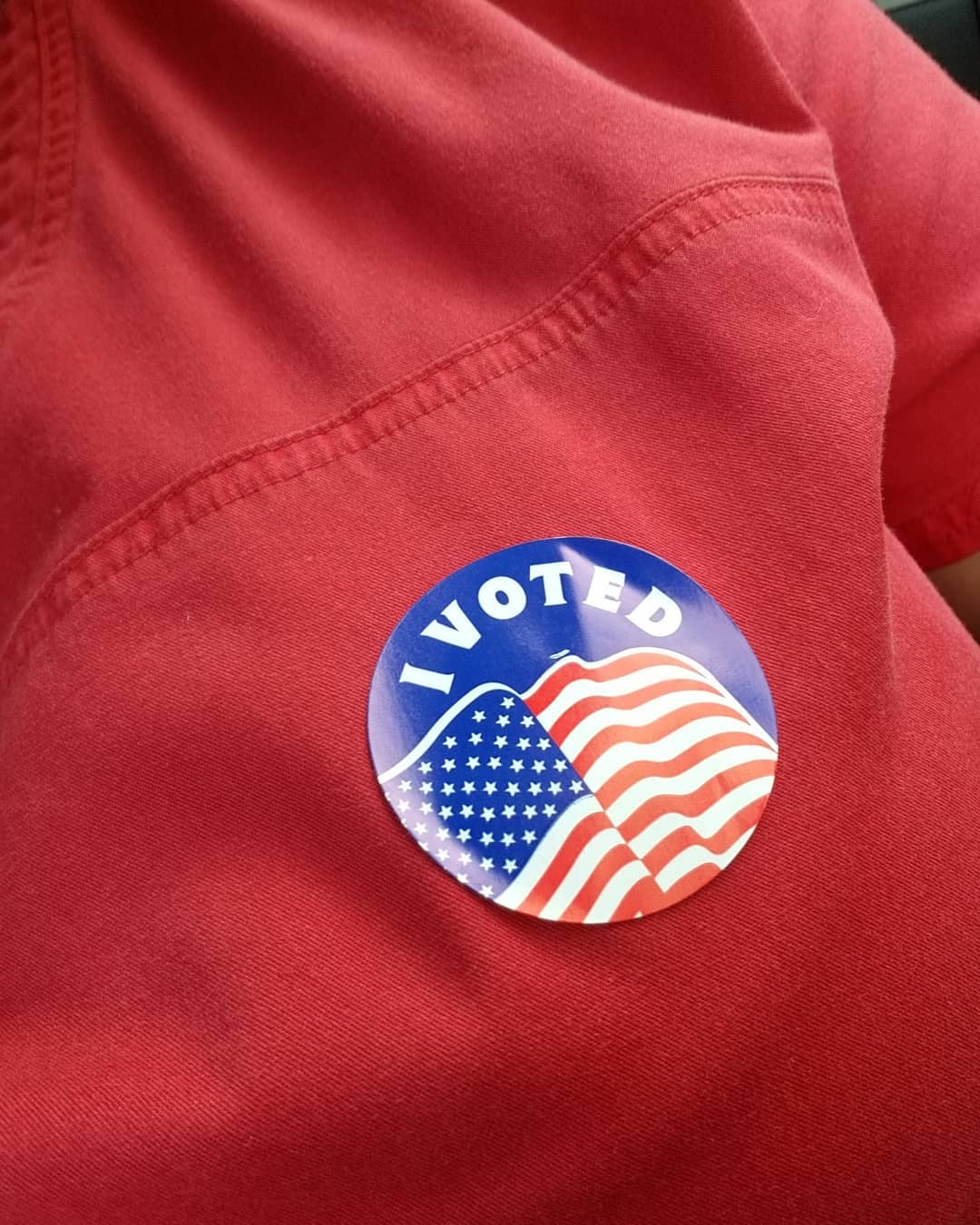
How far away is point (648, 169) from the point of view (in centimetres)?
40

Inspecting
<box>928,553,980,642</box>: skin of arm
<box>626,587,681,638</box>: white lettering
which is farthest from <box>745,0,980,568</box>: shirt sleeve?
<box>626,587,681,638</box>: white lettering

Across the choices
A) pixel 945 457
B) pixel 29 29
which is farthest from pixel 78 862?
pixel 945 457

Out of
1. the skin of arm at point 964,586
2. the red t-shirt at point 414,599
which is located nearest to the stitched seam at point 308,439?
the red t-shirt at point 414,599

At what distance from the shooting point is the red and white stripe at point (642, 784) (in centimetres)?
31

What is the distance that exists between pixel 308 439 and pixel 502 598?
10 centimetres

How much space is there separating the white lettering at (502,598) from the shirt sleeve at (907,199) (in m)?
0.29

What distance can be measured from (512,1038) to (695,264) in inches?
11.4

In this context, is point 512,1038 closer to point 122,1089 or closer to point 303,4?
point 122,1089

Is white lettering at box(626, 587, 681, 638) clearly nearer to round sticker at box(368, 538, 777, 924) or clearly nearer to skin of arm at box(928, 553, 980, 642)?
round sticker at box(368, 538, 777, 924)

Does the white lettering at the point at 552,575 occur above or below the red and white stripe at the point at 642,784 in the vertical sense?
above

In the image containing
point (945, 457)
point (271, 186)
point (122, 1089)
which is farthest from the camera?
point (945, 457)

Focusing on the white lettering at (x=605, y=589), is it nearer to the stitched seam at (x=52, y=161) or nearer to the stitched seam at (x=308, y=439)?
the stitched seam at (x=308, y=439)

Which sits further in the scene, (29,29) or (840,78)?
(840,78)

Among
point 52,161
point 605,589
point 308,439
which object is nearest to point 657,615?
point 605,589
